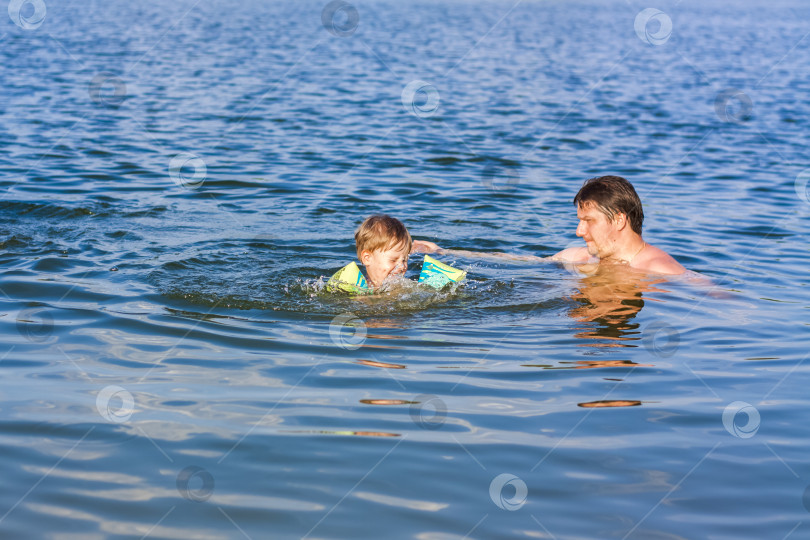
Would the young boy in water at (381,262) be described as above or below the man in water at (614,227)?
below

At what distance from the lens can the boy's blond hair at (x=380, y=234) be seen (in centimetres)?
688

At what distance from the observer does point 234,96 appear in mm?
18031

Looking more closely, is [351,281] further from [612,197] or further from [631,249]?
[631,249]

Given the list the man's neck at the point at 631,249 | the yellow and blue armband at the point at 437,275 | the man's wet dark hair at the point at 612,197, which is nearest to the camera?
the yellow and blue armband at the point at 437,275

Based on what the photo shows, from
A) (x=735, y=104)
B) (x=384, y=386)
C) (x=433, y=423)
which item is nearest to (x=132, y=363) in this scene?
(x=384, y=386)

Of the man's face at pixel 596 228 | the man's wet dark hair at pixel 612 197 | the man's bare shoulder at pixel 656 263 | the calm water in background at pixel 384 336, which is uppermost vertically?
the man's wet dark hair at pixel 612 197

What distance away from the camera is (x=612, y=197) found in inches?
304

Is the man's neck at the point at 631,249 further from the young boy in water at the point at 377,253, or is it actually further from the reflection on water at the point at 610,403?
the reflection on water at the point at 610,403

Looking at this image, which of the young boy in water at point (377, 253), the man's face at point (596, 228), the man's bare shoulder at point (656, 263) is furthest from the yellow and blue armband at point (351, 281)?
the man's bare shoulder at point (656, 263)

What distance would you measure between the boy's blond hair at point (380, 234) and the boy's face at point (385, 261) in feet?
0.15

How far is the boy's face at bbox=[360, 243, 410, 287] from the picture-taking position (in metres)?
6.99

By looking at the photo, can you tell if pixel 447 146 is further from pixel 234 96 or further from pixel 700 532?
pixel 700 532

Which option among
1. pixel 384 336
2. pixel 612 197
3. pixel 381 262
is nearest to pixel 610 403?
pixel 384 336

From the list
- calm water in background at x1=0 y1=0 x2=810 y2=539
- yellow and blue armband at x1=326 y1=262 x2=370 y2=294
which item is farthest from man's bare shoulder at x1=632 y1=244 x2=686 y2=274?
yellow and blue armband at x1=326 y1=262 x2=370 y2=294
